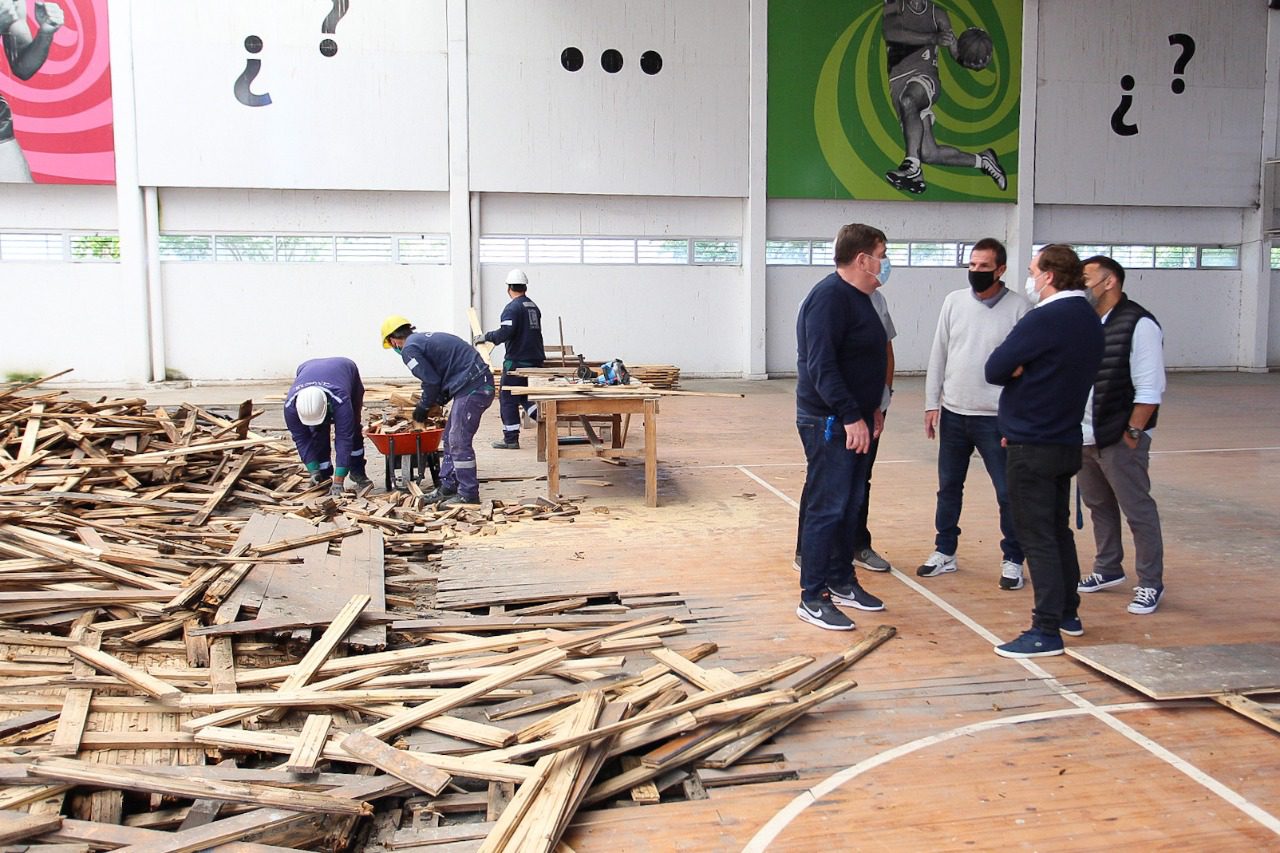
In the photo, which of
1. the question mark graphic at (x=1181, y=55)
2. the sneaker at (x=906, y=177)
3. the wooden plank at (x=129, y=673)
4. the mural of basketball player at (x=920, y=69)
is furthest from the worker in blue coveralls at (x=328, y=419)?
the question mark graphic at (x=1181, y=55)

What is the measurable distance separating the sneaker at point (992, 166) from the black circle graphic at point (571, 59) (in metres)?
7.62

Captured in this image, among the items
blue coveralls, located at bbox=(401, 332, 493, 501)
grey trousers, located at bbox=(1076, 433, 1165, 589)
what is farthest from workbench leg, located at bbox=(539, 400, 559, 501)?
grey trousers, located at bbox=(1076, 433, 1165, 589)

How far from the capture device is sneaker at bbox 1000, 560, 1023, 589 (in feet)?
18.3

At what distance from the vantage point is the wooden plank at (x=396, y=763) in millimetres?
3217

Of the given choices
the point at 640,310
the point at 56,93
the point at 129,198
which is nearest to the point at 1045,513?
the point at 640,310

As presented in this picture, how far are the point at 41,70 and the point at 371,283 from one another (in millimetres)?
5990

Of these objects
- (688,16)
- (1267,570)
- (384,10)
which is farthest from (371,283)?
(1267,570)

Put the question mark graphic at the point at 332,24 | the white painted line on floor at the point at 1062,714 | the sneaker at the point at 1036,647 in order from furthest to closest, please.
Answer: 1. the question mark graphic at the point at 332,24
2. the sneaker at the point at 1036,647
3. the white painted line on floor at the point at 1062,714

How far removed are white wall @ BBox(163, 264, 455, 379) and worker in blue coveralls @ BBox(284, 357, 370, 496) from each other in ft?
31.7

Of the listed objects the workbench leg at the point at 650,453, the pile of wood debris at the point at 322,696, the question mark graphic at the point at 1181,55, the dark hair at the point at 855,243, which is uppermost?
the question mark graphic at the point at 1181,55

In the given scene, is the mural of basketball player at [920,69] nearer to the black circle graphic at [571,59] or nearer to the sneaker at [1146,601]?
the black circle graphic at [571,59]

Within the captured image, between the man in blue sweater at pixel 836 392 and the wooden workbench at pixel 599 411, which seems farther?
the wooden workbench at pixel 599 411

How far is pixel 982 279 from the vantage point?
5492 millimetres

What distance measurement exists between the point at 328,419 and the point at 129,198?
1110cm
